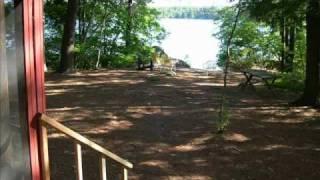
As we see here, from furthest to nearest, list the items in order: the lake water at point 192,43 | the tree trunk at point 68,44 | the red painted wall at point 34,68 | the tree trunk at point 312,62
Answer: the lake water at point 192,43 → the tree trunk at point 68,44 → the tree trunk at point 312,62 → the red painted wall at point 34,68

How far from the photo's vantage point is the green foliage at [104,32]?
1972 centimetres

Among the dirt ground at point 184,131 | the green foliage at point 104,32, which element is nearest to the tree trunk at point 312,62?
the dirt ground at point 184,131

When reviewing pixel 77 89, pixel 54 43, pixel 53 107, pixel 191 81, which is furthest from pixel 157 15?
pixel 53 107

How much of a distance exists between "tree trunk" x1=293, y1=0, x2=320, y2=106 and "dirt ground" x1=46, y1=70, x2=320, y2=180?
0.39 m

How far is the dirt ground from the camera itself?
6.52 m

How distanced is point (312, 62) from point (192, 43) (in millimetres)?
28258

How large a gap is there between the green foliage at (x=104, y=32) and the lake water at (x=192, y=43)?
170 centimetres

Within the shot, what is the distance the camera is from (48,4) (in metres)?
19.6

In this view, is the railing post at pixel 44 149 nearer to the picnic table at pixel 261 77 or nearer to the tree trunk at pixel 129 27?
the picnic table at pixel 261 77

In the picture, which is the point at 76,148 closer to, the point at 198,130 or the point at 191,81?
the point at 198,130

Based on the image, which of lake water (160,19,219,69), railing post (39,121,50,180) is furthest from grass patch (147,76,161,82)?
railing post (39,121,50,180)

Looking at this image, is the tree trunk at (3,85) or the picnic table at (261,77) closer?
the tree trunk at (3,85)

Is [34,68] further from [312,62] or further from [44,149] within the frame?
[312,62]

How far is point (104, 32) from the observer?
20562 millimetres
